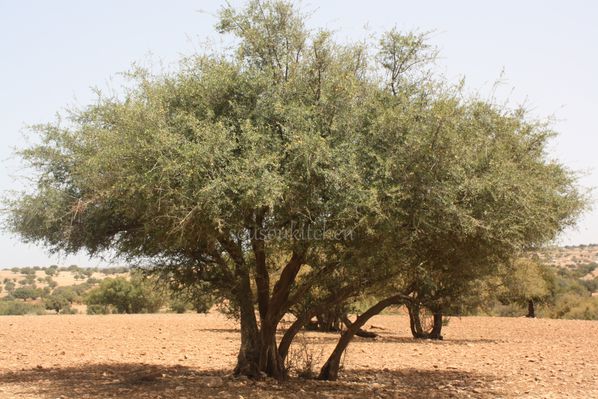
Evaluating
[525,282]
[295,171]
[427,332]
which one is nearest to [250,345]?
[295,171]

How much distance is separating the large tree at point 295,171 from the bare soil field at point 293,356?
105 inches

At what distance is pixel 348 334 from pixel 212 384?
3299 mm

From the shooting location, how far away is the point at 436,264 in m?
14.5

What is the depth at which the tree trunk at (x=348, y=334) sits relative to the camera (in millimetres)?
15820

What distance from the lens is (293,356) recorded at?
17.4 meters

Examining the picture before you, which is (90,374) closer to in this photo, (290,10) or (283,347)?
(283,347)

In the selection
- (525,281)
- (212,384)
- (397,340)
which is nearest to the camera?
(212,384)

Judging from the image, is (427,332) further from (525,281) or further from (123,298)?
(123,298)

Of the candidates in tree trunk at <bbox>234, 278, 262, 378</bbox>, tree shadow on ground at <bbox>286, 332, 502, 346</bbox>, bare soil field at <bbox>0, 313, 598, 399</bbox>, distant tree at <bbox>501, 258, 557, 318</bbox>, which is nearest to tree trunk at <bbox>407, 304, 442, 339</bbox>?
tree shadow on ground at <bbox>286, 332, 502, 346</bbox>

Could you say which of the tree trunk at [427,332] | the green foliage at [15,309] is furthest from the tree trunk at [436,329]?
the green foliage at [15,309]

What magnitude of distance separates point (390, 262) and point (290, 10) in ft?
17.1

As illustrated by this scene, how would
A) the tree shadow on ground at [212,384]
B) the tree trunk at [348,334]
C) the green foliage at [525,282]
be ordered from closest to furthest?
the tree shadow on ground at [212,384]
the tree trunk at [348,334]
the green foliage at [525,282]

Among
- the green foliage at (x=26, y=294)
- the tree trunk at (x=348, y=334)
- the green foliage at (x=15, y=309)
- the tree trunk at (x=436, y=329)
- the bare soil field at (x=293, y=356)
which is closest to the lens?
the bare soil field at (x=293, y=356)

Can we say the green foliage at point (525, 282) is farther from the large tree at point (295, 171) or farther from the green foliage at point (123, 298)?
the green foliage at point (123, 298)
